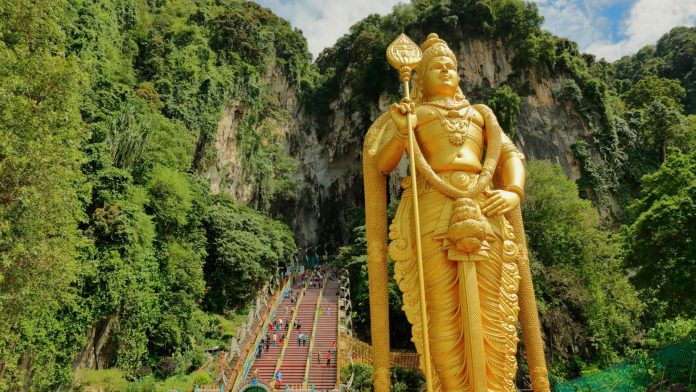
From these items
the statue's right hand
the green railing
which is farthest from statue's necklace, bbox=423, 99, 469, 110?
the green railing

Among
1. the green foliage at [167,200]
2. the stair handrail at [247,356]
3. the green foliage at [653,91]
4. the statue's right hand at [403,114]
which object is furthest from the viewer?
the green foliage at [653,91]

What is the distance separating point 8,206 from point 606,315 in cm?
1306

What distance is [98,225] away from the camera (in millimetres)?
11664

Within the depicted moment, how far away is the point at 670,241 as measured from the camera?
28.4 ft

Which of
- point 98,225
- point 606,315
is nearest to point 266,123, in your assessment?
point 98,225

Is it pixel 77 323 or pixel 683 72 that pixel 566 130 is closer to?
pixel 683 72

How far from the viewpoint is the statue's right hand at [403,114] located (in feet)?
14.5

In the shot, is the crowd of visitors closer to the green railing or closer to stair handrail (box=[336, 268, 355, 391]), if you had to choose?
stair handrail (box=[336, 268, 355, 391])

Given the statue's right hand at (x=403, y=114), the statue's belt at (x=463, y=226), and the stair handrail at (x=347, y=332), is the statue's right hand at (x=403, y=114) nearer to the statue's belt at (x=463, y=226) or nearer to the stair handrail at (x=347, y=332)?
the statue's belt at (x=463, y=226)

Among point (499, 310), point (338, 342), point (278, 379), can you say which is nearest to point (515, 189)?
point (499, 310)

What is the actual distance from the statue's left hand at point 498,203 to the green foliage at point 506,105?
712 inches

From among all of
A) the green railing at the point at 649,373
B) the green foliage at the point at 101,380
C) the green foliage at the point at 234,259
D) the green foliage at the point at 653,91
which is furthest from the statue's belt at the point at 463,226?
the green foliage at the point at 653,91

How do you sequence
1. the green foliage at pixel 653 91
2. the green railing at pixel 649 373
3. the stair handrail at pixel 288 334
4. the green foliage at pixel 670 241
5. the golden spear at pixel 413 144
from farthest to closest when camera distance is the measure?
1. the green foliage at pixel 653 91
2. the stair handrail at pixel 288 334
3. the green foliage at pixel 670 241
4. the green railing at pixel 649 373
5. the golden spear at pixel 413 144

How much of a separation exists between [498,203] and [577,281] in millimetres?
10679
